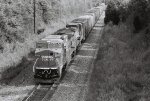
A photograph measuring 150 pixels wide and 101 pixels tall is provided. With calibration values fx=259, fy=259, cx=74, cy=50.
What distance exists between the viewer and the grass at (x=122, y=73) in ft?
56.4

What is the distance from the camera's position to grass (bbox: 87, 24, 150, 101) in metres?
17.2

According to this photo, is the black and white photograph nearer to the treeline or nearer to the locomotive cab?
the locomotive cab

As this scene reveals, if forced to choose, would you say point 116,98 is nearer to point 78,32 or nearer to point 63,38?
point 63,38

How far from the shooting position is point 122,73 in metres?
21.5

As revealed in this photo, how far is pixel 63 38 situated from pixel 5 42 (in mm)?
14863

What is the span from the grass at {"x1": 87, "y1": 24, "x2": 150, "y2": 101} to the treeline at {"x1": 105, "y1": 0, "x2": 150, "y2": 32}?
3498 millimetres

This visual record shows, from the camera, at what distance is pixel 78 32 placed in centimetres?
2997

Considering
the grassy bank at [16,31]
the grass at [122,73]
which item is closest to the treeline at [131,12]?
the grass at [122,73]

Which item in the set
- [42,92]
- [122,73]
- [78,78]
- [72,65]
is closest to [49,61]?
[42,92]

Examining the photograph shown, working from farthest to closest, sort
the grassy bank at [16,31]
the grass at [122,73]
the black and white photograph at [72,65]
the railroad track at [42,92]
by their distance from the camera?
the grassy bank at [16,31]
the black and white photograph at [72,65]
the railroad track at [42,92]
the grass at [122,73]

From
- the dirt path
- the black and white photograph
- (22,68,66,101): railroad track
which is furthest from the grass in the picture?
(22,68,66,101): railroad track

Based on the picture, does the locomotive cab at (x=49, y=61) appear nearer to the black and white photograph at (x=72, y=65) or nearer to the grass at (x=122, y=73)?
the black and white photograph at (x=72, y=65)

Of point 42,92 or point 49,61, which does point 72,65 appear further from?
point 42,92

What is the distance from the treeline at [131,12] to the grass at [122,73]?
11.5 ft
